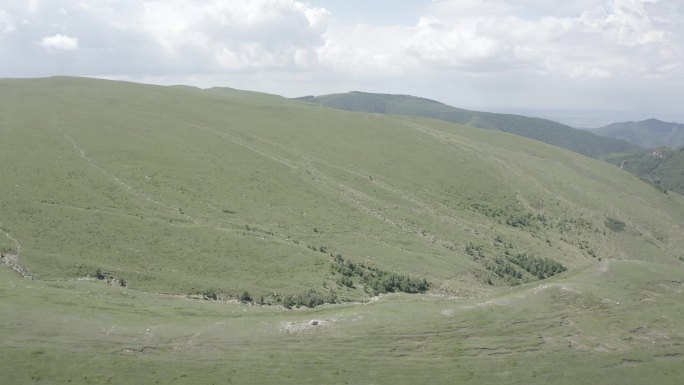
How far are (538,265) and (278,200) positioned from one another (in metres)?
40.1

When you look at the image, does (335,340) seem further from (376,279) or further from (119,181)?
(119,181)

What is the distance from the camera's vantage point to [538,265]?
249ft

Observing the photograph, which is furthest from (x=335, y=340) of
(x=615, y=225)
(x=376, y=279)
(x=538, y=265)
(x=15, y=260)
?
(x=615, y=225)

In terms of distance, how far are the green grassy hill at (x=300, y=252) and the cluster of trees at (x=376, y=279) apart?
0.37m

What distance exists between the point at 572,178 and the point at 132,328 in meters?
117

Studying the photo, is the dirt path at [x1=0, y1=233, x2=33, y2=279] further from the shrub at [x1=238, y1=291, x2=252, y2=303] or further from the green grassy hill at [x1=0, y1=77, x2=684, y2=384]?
the shrub at [x1=238, y1=291, x2=252, y2=303]

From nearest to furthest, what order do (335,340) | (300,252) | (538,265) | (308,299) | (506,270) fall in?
(335,340)
(308,299)
(300,252)
(506,270)
(538,265)

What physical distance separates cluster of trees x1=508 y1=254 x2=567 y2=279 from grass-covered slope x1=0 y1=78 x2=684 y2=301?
1.05ft

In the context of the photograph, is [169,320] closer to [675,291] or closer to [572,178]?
[675,291]

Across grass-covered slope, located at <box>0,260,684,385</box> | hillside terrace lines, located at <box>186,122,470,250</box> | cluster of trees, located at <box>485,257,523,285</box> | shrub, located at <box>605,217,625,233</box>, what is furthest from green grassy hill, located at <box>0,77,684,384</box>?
shrub, located at <box>605,217,625,233</box>

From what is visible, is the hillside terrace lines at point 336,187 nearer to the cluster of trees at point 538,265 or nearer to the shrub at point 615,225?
the cluster of trees at point 538,265

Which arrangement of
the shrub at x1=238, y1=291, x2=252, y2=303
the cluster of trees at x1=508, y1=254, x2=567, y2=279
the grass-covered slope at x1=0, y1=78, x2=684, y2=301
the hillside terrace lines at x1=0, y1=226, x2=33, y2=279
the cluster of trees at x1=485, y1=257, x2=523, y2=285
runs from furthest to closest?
the cluster of trees at x1=508, y1=254, x2=567, y2=279 < the cluster of trees at x1=485, y1=257, x2=523, y2=285 < the grass-covered slope at x1=0, y1=78, x2=684, y2=301 < the shrub at x1=238, y1=291, x2=252, y2=303 < the hillside terrace lines at x1=0, y1=226, x2=33, y2=279

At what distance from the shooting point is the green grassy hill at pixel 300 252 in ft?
115

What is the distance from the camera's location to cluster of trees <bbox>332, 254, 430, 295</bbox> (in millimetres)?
56156
